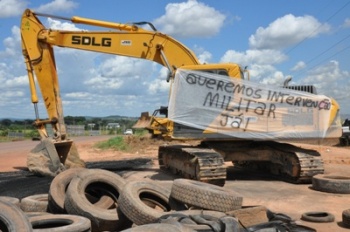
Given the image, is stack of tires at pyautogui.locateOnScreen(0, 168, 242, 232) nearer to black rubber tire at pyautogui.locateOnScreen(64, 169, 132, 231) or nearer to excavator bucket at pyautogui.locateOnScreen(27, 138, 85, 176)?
black rubber tire at pyautogui.locateOnScreen(64, 169, 132, 231)

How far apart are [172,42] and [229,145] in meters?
3.86

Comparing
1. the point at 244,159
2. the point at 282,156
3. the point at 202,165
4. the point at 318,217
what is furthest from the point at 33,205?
the point at 282,156

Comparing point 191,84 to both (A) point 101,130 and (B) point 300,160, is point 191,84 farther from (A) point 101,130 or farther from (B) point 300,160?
(A) point 101,130

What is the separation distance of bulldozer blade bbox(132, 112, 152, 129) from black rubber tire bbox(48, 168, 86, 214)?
17.0ft

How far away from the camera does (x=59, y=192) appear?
A: 8625mm

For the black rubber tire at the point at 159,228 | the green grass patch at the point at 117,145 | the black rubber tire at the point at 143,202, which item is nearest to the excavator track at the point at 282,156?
the black rubber tire at the point at 143,202

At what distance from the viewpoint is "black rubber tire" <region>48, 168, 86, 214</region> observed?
828 centimetres

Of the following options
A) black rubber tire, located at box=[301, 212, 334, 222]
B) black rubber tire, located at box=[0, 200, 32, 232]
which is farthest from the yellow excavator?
black rubber tire, located at box=[0, 200, 32, 232]

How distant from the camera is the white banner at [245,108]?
1345 cm

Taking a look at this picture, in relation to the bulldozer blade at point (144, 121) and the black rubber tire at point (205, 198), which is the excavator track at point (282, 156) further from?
the black rubber tire at point (205, 198)

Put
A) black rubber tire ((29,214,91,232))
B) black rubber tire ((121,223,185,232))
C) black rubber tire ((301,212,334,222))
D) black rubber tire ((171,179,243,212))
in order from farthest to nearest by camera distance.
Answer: black rubber tire ((301,212,334,222)) < black rubber tire ((171,179,243,212)) < black rubber tire ((29,214,91,232)) < black rubber tire ((121,223,185,232))

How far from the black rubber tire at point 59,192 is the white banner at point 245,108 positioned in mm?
4873

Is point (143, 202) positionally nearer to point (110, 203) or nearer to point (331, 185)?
point (110, 203)

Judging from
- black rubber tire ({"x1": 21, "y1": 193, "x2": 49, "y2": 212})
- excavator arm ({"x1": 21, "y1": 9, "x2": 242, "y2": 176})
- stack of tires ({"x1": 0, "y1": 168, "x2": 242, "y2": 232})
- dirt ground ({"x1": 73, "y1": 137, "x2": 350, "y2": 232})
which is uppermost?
excavator arm ({"x1": 21, "y1": 9, "x2": 242, "y2": 176})
